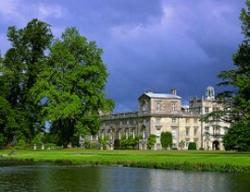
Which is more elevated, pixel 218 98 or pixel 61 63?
pixel 61 63

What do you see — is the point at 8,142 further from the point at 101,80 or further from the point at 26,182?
the point at 26,182

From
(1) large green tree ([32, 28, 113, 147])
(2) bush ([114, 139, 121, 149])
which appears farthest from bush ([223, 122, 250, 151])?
(2) bush ([114, 139, 121, 149])

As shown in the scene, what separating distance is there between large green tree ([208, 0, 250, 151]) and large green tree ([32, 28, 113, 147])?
18107 mm

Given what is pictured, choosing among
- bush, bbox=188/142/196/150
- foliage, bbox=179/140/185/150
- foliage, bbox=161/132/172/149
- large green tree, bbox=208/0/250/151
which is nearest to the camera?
large green tree, bbox=208/0/250/151

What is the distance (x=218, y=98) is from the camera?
55.3m

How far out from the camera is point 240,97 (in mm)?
52312

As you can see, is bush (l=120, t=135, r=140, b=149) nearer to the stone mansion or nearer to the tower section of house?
the stone mansion

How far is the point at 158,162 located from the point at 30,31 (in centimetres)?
3498

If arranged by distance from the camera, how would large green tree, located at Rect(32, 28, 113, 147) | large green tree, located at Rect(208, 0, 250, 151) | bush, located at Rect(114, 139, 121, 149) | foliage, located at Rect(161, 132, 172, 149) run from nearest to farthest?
large green tree, located at Rect(208, 0, 250, 151) → large green tree, located at Rect(32, 28, 113, 147) → foliage, located at Rect(161, 132, 172, 149) → bush, located at Rect(114, 139, 121, 149)

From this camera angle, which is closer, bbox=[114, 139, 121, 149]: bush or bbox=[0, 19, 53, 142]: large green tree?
bbox=[0, 19, 53, 142]: large green tree

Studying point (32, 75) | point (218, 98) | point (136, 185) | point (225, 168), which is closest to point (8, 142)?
point (32, 75)

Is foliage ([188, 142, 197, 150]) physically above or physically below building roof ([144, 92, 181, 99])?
below

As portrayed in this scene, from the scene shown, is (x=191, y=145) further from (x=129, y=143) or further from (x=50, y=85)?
(x=50, y=85)

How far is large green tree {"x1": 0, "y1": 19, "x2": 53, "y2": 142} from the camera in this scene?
69.1 metres
